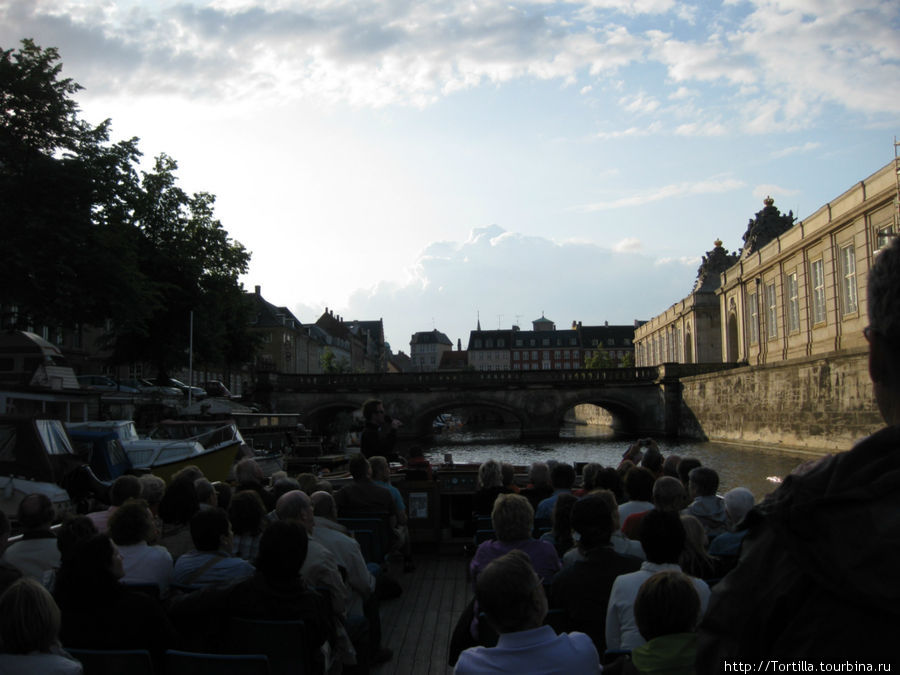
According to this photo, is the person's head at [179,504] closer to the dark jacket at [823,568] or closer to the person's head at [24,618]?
the person's head at [24,618]

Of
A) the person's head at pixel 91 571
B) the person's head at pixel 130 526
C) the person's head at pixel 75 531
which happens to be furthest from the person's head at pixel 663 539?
the person's head at pixel 75 531

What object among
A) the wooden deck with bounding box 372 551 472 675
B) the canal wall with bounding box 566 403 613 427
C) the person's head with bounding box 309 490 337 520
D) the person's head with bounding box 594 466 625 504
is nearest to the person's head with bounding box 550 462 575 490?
the person's head with bounding box 594 466 625 504

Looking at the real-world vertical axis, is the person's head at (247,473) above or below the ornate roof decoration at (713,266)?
below

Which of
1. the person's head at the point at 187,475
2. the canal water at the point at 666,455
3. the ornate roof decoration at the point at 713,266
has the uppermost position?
the ornate roof decoration at the point at 713,266

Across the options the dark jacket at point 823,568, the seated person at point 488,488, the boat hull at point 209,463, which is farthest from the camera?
the boat hull at point 209,463

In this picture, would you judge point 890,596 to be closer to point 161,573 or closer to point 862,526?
point 862,526

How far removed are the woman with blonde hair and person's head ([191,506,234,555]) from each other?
56.2 inches

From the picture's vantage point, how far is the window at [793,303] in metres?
33.1

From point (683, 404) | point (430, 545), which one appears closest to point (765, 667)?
point (430, 545)

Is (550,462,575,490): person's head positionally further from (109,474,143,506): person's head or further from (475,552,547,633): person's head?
(475,552,547,633): person's head

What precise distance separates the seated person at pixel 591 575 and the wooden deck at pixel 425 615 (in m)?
1.52

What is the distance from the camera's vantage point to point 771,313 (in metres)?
36.6

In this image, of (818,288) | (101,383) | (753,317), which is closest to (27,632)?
(818,288)

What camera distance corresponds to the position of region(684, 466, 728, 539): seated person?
216 inches
